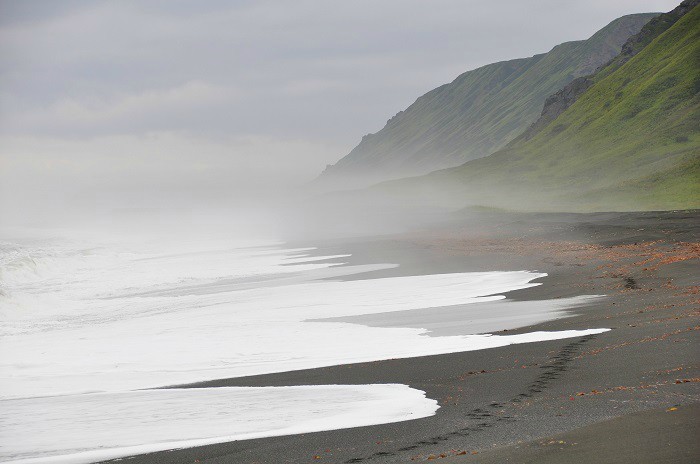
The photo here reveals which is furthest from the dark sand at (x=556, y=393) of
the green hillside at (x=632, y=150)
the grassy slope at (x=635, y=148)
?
the green hillside at (x=632, y=150)

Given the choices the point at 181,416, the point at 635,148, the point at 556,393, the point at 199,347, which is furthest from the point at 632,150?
the point at 181,416

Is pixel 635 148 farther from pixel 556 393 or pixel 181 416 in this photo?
pixel 181 416

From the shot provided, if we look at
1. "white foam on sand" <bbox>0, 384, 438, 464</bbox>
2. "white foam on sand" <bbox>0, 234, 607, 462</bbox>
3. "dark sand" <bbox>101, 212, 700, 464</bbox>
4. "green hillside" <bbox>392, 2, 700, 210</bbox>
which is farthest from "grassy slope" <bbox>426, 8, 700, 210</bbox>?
"white foam on sand" <bbox>0, 384, 438, 464</bbox>

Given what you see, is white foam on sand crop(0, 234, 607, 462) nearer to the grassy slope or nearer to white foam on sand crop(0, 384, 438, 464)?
white foam on sand crop(0, 384, 438, 464)

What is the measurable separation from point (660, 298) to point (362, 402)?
13.0 metres

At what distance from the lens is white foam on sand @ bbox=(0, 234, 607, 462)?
1399 centimetres

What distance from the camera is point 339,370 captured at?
18.1 m

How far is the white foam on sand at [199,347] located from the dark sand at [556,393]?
814mm

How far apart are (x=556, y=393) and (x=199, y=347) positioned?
11642 mm

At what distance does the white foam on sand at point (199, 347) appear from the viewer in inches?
551

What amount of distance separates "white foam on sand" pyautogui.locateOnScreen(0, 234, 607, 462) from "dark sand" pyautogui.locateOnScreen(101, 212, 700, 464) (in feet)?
2.67

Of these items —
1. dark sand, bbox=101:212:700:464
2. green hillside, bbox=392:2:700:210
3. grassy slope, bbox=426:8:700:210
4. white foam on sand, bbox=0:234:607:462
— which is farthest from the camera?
green hillside, bbox=392:2:700:210

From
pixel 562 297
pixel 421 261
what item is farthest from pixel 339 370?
pixel 421 261

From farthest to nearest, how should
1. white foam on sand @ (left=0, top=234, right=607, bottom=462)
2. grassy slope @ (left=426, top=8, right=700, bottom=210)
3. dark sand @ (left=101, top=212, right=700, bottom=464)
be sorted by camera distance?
grassy slope @ (left=426, top=8, right=700, bottom=210)
white foam on sand @ (left=0, top=234, right=607, bottom=462)
dark sand @ (left=101, top=212, right=700, bottom=464)
